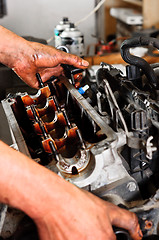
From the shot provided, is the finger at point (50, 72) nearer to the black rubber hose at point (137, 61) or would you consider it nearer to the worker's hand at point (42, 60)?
the worker's hand at point (42, 60)

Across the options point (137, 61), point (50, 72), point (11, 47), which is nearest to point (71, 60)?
point (50, 72)

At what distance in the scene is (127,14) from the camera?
3.18m

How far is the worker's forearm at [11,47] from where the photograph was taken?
1.32m

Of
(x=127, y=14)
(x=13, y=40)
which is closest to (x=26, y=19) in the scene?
(x=127, y=14)

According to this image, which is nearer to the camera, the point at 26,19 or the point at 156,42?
the point at 156,42

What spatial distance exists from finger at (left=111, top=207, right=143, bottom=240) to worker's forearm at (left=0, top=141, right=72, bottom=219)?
157 millimetres

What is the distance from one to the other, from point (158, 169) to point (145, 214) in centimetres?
17

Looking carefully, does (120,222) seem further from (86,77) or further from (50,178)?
(86,77)

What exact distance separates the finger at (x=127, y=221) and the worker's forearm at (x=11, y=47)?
907 mm

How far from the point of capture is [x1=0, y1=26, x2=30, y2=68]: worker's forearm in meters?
1.32

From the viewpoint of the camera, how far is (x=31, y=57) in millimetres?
1402

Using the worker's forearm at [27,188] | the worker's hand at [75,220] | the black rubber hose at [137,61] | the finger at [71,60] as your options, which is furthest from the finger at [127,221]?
the finger at [71,60]

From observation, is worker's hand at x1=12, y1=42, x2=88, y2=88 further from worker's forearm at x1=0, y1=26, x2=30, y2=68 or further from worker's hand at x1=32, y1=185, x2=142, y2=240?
worker's hand at x1=32, y1=185, x2=142, y2=240

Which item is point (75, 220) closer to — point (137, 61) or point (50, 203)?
point (50, 203)
